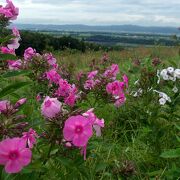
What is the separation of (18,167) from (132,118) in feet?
11.4

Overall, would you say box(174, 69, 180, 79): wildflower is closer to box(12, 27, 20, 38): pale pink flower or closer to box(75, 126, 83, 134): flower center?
box(12, 27, 20, 38): pale pink flower

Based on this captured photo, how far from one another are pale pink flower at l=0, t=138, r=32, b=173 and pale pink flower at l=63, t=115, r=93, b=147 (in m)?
0.17

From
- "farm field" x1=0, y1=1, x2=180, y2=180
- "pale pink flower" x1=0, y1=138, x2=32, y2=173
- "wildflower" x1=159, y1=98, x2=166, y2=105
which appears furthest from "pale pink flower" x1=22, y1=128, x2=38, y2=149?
→ "wildflower" x1=159, y1=98, x2=166, y2=105

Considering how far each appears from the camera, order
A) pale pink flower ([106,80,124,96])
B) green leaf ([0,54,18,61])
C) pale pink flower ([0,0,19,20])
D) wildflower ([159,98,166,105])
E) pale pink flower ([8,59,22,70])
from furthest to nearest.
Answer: wildflower ([159,98,166,105])
pale pink flower ([8,59,22,70])
pale pink flower ([106,80,124,96])
pale pink flower ([0,0,19,20])
green leaf ([0,54,18,61])

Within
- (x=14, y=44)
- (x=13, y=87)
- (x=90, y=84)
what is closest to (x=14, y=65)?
(x=14, y=44)

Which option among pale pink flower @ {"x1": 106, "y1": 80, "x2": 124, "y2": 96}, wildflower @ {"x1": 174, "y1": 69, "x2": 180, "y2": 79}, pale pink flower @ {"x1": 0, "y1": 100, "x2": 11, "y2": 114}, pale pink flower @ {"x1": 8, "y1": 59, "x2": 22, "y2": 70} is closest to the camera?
pale pink flower @ {"x1": 0, "y1": 100, "x2": 11, "y2": 114}

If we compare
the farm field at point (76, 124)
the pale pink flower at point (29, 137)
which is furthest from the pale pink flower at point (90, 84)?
the pale pink flower at point (29, 137)

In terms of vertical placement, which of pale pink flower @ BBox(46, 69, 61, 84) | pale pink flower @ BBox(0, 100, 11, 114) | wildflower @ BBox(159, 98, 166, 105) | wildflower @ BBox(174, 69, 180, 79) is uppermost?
pale pink flower @ BBox(0, 100, 11, 114)

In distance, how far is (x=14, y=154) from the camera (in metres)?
1.45

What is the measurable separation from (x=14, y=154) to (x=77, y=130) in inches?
8.8

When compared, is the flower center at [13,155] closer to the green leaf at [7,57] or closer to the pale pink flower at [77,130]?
the pale pink flower at [77,130]

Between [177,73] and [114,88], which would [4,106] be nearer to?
[114,88]

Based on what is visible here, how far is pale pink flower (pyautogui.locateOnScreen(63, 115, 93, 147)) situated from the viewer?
1527 millimetres

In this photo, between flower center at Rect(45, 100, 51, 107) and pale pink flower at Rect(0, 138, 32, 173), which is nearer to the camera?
pale pink flower at Rect(0, 138, 32, 173)
